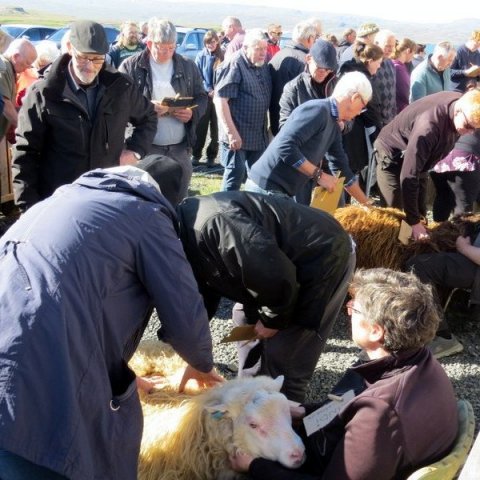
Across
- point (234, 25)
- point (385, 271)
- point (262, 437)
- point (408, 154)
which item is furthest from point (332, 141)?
point (234, 25)

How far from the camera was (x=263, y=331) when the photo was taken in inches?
110

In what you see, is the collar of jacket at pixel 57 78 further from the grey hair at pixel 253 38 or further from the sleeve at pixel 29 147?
the grey hair at pixel 253 38

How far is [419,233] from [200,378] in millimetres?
2213

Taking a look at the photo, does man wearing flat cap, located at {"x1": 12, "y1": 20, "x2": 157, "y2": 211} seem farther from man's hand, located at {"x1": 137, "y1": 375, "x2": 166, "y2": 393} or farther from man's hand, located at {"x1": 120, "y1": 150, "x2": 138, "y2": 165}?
man's hand, located at {"x1": 137, "y1": 375, "x2": 166, "y2": 393}

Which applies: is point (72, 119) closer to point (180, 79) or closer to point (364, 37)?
point (180, 79)

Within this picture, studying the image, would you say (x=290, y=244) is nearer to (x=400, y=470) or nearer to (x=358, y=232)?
(x=400, y=470)

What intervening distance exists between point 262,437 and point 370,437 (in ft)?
1.57

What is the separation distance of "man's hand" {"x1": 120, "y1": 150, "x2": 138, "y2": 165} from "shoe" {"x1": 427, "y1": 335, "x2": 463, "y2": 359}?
2.21 m

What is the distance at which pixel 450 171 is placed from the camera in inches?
202

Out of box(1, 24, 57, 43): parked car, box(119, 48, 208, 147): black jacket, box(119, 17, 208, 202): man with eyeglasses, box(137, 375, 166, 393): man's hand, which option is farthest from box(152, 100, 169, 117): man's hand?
box(1, 24, 57, 43): parked car

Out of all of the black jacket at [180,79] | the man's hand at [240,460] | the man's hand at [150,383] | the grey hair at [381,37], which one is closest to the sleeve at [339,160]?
the black jacket at [180,79]

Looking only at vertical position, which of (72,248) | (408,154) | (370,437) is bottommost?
(370,437)

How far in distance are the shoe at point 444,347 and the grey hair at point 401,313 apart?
197 centimetres

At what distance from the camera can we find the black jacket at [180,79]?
4.76 meters
